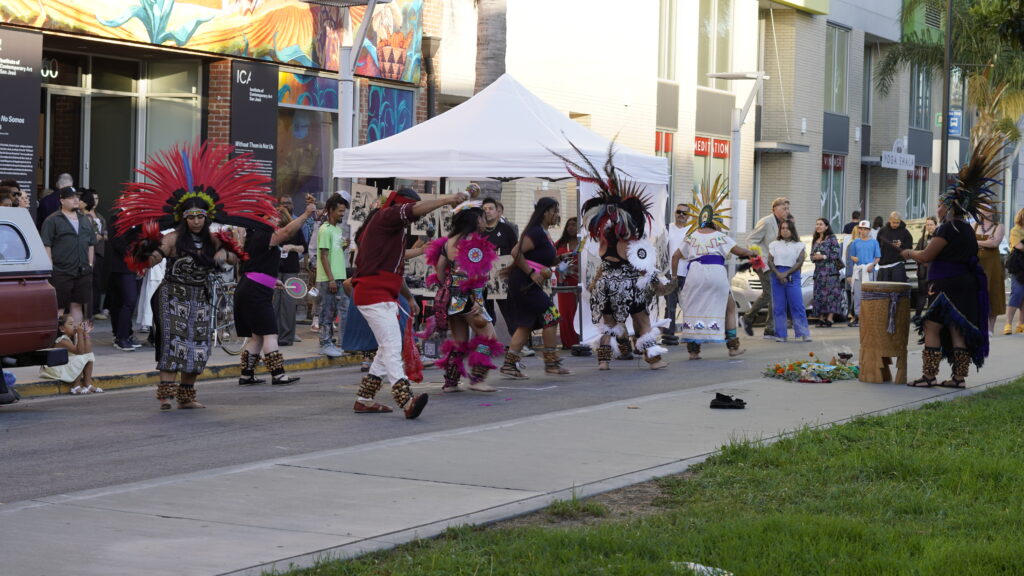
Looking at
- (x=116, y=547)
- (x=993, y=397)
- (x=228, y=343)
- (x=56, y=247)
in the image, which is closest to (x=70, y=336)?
(x=56, y=247)

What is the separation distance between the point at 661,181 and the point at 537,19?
998 centimetres

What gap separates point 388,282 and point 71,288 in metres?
5.23

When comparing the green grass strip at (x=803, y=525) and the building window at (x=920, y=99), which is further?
the building window at (x=920, y=99)

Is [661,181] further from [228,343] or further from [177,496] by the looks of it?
[177,496]

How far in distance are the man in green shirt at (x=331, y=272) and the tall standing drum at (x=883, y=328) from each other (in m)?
5.87

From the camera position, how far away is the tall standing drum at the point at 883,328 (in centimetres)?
1383

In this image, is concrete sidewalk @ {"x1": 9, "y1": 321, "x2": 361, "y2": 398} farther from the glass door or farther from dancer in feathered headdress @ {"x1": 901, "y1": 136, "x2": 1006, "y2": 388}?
dancer in feathered headdress @ {"x1": 901, "y1": 136, "x2": 1006, "y2": 388}

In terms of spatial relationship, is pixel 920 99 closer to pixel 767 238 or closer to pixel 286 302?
pixel 767 238

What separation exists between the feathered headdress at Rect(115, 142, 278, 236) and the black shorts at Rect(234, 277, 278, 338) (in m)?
1.28

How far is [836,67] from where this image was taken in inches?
1543

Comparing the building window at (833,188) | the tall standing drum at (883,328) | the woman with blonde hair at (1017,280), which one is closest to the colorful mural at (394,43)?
the woman with blonde hair at (1017,280)

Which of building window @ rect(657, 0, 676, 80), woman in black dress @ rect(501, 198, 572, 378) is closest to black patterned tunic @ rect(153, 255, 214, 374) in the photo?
woman in black dress @ rect(501, 198, 572, 378)

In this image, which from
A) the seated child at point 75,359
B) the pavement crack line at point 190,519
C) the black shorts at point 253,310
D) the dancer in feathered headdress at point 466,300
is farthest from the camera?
the black shorts at point 253,310

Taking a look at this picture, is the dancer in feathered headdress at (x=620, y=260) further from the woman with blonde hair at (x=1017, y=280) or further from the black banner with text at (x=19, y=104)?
the woman with blonde hair at (x=1017, y=280)
